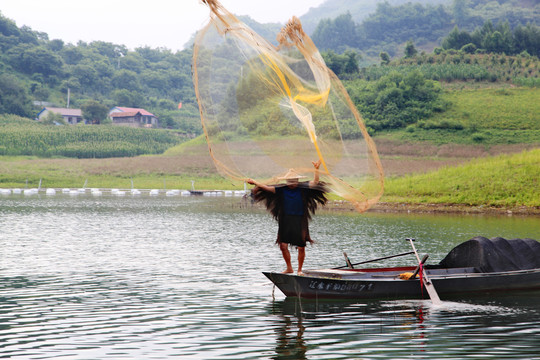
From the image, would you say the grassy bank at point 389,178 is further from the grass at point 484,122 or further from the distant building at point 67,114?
the distant building at point 67,114

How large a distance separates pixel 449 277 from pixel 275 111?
7.01 meters

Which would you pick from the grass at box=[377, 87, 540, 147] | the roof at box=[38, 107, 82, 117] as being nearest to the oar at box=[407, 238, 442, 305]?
the grass at box=[377, 87, 540, 147]

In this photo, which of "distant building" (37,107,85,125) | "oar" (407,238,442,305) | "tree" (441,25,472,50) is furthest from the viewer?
"tree" (441,25,472,50)

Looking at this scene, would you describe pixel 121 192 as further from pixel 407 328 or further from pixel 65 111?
pixel 65 111

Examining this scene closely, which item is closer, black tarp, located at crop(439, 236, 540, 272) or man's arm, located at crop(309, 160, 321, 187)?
man's arm, located at crop(309, 160, 321, 187)

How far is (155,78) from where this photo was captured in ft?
653

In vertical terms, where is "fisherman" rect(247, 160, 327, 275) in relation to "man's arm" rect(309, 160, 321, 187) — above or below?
below

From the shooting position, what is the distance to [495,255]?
19.4 m

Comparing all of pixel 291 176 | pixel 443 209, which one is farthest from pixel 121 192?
pixel 291 176

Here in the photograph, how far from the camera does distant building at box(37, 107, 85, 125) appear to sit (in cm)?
14788

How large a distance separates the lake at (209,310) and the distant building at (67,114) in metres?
123

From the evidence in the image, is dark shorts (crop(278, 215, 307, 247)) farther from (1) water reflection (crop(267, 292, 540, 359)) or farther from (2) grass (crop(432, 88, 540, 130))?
(2) grass (crop(432, 88, 540, 130))

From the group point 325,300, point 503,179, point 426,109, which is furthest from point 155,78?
point 325,300

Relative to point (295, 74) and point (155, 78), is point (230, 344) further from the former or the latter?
point (155, 78)
